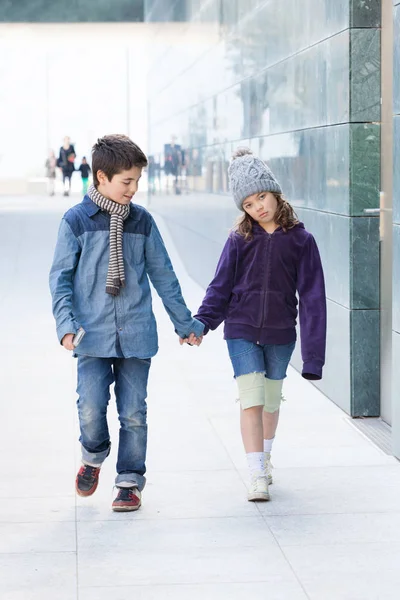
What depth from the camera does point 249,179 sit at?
205 inches

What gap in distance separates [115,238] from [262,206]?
27.8 inches

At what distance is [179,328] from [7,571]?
4.45 ft

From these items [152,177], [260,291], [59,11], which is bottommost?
[260,291]

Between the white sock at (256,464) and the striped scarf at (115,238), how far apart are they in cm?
101

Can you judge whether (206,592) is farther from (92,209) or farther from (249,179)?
(249,179)

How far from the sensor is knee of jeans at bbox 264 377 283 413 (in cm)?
543

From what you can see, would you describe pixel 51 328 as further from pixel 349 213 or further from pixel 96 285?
pixel 96 285

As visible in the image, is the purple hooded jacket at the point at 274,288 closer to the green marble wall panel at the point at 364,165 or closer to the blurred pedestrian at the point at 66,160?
the green marble wall panel at the point at 364,165

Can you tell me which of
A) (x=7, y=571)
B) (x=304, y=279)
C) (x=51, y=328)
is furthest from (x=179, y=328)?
(x=51, y=328)

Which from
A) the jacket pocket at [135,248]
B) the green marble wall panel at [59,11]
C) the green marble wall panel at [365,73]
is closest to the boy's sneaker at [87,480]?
the jacket pocket at [135,248]

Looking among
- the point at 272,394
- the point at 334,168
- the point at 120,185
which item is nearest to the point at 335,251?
the point at 334,168

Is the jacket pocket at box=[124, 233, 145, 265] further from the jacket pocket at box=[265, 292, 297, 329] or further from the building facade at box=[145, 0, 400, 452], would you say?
the building facade at box=[145, 0, 400, 452]

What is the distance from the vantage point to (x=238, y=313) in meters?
→ 5.32

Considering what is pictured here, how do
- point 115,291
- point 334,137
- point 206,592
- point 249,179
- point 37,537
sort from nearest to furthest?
point 206,592
point 37,537
point 115,291
point 249,179
point 334,137
